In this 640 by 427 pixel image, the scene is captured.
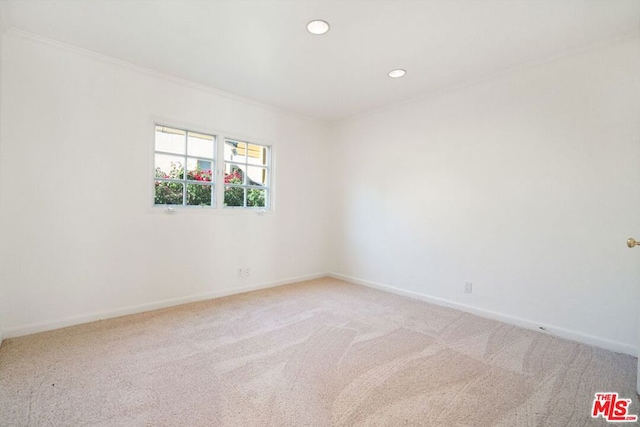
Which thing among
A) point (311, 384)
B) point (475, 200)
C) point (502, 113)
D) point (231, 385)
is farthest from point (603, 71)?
point (231, 385)

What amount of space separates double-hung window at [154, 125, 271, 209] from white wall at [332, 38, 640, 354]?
5.80 ft

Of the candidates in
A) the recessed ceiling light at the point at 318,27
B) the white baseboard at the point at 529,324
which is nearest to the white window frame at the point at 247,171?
the recessed ceiling light at the point at 318,27

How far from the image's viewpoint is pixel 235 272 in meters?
3.82

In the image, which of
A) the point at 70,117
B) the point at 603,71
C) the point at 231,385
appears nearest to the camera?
the point at 231,385

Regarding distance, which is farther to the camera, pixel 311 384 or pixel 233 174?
pixel 233 174

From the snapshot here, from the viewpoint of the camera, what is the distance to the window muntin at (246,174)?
12.6ft

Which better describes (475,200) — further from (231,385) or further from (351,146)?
(231,385)

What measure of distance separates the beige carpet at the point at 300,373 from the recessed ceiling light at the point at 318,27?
2612 mm

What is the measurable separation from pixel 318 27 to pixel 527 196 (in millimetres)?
2510

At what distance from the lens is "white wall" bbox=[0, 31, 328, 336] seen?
8.11 feet

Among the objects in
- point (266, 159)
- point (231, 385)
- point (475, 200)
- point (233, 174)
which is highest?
point (266, 159)

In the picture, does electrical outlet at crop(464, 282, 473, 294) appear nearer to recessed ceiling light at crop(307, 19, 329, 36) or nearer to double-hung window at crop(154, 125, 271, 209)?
double-hung window at crop(154, 125, 271, 209)

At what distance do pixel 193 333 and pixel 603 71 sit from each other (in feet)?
14.0

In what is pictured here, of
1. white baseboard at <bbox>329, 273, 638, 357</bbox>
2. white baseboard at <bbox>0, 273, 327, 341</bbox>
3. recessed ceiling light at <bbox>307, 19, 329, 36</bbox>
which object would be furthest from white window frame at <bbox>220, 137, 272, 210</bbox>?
white baseboard at <bbox>329, 273, 638, 357</bbox>
